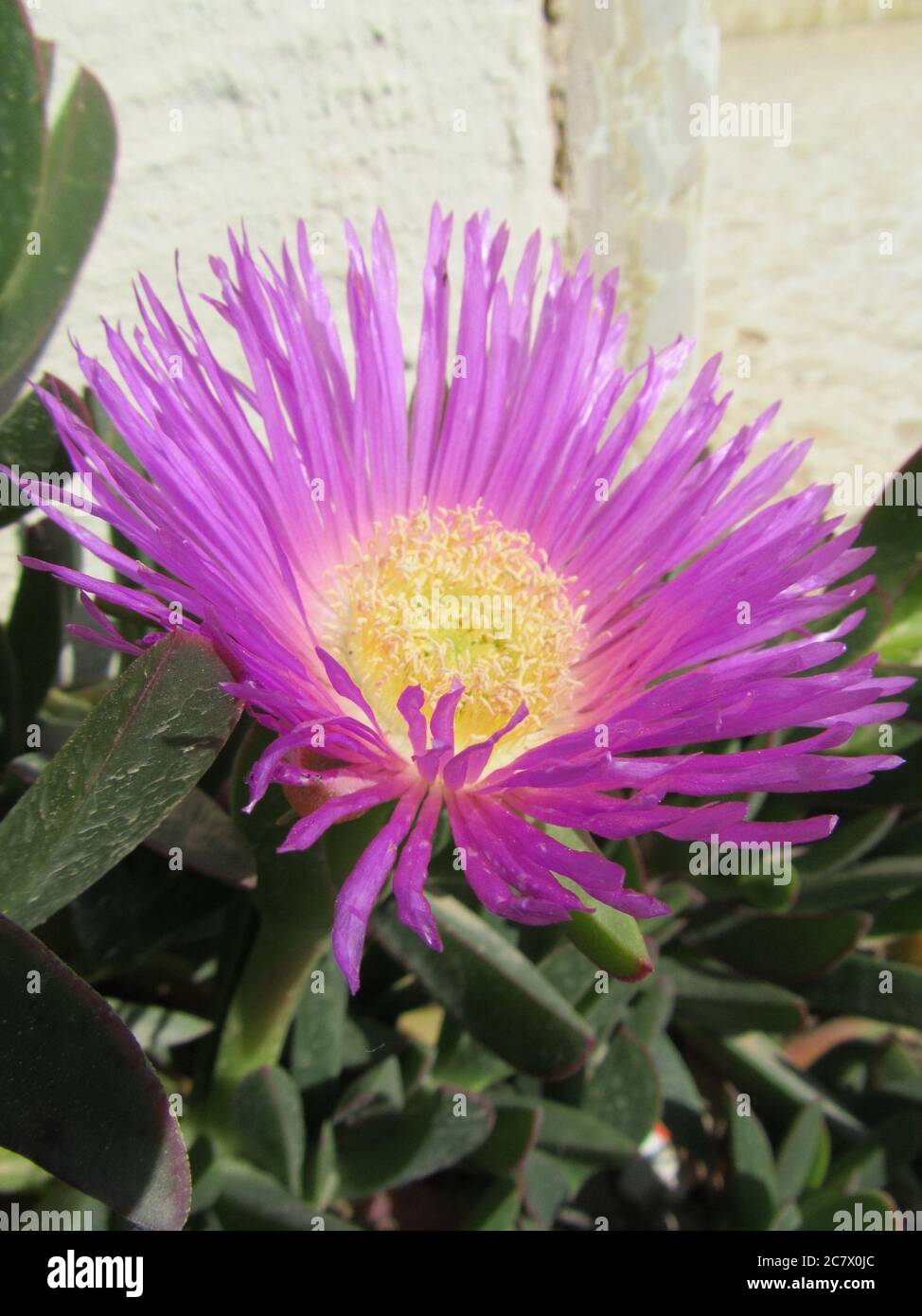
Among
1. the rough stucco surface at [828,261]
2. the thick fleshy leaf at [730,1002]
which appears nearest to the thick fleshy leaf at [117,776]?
the thick fleshy leaf at [730,1002]

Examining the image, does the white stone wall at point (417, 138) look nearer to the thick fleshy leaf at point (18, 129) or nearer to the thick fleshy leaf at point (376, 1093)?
the thick fleshy leaf at point (18, 129)

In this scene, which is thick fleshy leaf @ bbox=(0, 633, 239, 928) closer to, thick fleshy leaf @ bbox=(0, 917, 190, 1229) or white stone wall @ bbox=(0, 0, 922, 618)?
Answer: thick fleshy leaf @ bbox=(0, 917, 190, 1229)

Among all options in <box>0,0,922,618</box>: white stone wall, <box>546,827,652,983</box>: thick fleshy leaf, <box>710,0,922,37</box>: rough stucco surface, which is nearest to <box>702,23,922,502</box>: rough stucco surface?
<box>0,0,922,618</box>: white stone wall

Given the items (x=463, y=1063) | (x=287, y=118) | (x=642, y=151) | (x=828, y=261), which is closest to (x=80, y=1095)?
(x=463, y=1063)

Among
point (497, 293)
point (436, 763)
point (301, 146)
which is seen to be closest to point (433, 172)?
point (301, 146)

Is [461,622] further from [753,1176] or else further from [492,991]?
[753,1176]
